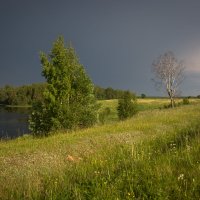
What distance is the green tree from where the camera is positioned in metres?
27.9

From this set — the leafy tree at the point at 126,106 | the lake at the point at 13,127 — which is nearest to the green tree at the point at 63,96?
the lake at the point at 13,127

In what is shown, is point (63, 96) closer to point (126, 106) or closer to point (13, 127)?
point (126, 106)

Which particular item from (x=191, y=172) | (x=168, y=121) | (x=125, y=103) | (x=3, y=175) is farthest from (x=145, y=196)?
(x=125, y=103)

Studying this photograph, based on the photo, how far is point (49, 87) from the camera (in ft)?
95.6

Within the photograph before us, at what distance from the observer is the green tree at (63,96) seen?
27.9 metres

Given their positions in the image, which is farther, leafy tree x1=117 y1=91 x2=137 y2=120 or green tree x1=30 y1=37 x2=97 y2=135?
leafy tree x1=117 y1=91 x2=137 y2=120

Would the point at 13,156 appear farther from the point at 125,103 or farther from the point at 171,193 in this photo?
the point at 125,103

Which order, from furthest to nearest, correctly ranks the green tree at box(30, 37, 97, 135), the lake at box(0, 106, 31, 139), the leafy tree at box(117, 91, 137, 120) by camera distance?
the leafy tree at box(117, 91, 137, 120) → the lake at box(0, 106, 31, 139) → the green tree at box(30, 37, 97, 135)

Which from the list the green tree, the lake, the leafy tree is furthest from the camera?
the leafy tree

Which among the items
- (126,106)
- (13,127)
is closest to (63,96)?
(126,106)

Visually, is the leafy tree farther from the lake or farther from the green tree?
the green tree

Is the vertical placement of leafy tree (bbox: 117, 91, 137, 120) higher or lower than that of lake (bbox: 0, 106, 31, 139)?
higher

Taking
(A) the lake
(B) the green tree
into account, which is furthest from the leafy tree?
(B) the green tree

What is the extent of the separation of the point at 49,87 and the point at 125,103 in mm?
31663
